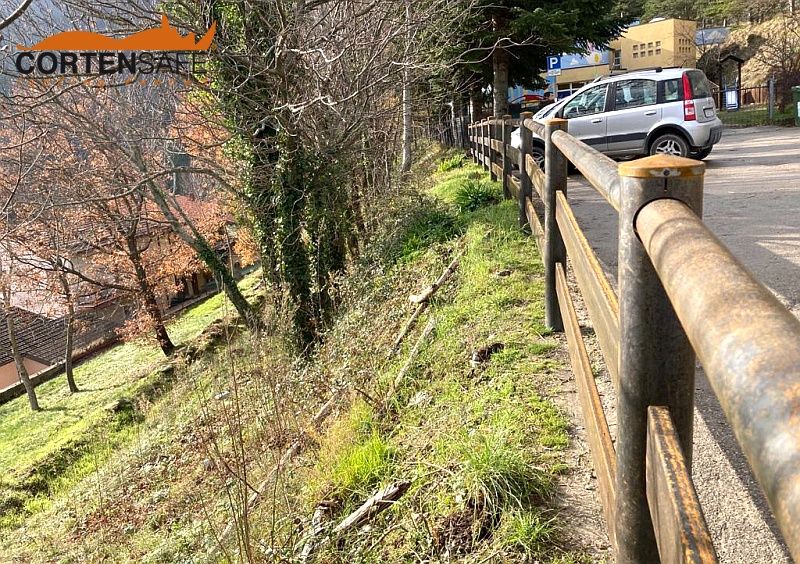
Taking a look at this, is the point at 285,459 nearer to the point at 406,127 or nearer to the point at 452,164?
the point at 406,127

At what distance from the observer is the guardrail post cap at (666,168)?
1279 mm

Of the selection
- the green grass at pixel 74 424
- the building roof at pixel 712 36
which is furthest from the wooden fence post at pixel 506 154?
the building roof at pixel 712 36

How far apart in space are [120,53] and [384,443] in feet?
32.1

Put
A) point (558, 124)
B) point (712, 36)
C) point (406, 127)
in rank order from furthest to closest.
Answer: point (712, 36) → point (406, 127) → point (558, 124)

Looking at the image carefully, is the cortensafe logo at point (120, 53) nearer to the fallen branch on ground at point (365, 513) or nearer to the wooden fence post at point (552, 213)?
the wooden fence post at point (552, 213)

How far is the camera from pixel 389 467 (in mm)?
3650

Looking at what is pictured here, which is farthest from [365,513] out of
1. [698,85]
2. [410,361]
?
[698,85]

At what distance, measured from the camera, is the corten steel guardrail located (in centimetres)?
62

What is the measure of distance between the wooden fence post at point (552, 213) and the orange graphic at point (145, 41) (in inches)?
333

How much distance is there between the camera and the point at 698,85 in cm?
1155

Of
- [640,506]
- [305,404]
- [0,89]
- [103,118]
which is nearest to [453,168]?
[103,118]

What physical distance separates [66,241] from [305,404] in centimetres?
1693

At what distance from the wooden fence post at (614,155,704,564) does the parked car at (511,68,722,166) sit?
10.2m

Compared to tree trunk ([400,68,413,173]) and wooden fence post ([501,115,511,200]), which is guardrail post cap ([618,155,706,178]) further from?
tree trunk ([400,68,413,173])
